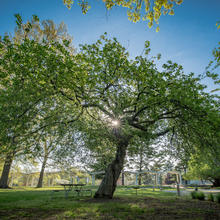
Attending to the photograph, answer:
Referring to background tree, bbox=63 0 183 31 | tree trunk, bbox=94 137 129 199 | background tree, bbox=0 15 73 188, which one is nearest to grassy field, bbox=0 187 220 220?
tree trunk, bbox=94 137 129 199

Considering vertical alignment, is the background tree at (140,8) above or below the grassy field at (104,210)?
above

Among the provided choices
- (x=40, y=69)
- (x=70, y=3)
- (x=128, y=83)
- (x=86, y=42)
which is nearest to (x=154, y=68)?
(x=128, y=83)

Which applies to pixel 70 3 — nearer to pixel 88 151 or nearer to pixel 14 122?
pixel 14 122

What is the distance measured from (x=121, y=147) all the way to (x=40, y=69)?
23.9 feet

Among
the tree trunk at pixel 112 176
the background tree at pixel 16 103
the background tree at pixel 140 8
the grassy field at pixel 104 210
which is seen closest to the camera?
the background tree at pixel 140 8

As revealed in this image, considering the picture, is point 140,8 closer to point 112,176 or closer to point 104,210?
point 104,210

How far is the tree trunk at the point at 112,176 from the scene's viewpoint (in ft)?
35.5

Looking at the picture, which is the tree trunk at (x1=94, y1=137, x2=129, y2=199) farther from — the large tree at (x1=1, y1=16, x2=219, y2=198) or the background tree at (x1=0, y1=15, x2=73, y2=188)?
the background tree at (x1=0, y1=15, x2=73, y2=188)

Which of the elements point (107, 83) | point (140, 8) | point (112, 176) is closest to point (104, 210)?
point (112, 176)

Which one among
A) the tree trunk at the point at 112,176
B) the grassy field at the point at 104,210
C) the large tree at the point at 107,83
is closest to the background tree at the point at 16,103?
the large tree at the point at 107,83

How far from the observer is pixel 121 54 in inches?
355

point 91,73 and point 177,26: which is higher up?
point 177,26

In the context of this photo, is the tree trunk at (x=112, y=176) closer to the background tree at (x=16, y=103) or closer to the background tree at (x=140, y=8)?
the background tree at (x=16, y=103)

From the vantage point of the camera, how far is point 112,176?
438 inches
